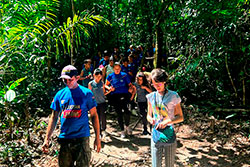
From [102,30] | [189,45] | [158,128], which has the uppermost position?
[102,30]

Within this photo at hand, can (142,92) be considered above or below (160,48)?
below

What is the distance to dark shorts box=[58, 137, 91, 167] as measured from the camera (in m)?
2.84

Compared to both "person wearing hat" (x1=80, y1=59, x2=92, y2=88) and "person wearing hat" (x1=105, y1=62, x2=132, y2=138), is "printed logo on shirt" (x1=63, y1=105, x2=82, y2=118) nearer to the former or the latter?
"person wearing hat" (x1=105, y1=62, x2=132, y2=138)

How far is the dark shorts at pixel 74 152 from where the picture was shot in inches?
112

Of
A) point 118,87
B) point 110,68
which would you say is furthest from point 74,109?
point 110,68

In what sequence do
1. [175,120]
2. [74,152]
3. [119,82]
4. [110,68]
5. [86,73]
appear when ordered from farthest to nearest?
[110,68] → [86,73] → [119,82] → [74,152] → [175,120]

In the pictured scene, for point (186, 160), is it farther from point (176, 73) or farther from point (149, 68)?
point (149, 68)

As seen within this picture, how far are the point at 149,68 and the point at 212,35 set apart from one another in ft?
12.7

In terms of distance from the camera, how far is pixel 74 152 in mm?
2869

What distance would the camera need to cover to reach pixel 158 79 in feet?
8.92

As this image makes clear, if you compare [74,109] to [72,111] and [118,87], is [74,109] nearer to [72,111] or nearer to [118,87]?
[72,111]

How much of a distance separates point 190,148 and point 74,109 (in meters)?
3.54

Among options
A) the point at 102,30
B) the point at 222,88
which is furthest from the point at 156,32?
the point at 102,30

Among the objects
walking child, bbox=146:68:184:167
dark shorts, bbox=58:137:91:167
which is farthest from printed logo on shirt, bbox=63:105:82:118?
walking child, bbox=146:68:184:167
